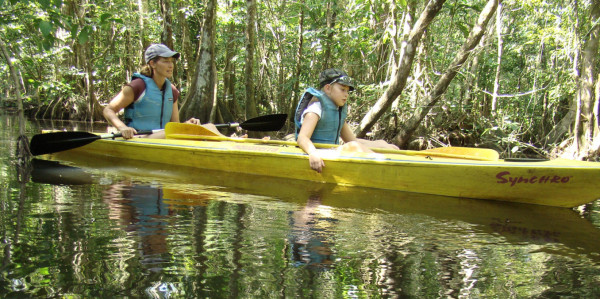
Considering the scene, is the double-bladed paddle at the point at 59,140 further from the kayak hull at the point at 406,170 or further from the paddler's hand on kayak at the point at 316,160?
the paddler's hand on kayak at the point at 316,160

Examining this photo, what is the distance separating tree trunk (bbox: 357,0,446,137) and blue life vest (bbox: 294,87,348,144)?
192 centimetres

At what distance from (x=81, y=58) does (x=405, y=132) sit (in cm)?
1055

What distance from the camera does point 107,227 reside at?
→ 7.87 feet

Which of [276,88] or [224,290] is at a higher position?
[276,88]

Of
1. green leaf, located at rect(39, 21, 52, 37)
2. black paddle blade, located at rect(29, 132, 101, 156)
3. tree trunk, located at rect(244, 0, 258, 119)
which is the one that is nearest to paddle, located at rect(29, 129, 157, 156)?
black paddle blade, located at rect(29, 132, 101, 156)

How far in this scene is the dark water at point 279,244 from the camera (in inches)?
67.6

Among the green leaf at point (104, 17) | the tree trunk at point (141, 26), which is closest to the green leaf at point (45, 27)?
the green leaf at point (104, 17)

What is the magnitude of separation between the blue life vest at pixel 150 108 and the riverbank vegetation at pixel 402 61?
3.71 feet

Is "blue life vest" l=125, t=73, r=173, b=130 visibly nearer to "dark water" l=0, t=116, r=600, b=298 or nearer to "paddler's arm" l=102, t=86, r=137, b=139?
"paddler's arm" l=102, t=86, r=137, b=139

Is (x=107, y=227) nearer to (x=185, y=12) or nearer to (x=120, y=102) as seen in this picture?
(x=120, y=102)

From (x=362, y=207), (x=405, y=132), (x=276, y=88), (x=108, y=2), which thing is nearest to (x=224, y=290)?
(x=362, y=207)

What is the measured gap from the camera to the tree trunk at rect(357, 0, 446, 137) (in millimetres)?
5938

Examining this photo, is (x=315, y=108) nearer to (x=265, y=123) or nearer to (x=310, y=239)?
(x=265, y=123)

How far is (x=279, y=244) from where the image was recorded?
7.40ft
